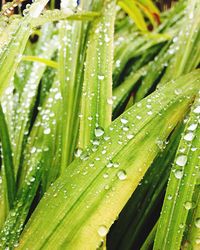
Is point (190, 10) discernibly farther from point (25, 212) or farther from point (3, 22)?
point (25, 212)

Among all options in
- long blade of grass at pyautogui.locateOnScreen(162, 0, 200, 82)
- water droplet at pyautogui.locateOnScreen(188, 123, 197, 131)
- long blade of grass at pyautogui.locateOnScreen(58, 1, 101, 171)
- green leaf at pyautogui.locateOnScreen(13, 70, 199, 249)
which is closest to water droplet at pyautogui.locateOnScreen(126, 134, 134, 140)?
green leaf at pyautogui.locateOnScreen(13, 70, 199, 249)

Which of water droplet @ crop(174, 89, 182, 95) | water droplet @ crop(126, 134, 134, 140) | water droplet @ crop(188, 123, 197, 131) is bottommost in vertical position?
water droplet @ crop(188, 123, 197, 131)

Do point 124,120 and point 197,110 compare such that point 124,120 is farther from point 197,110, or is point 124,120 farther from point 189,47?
point 189,47

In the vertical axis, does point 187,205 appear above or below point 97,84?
below

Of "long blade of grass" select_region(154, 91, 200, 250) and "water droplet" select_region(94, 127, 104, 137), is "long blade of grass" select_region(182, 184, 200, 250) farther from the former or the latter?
"water droplet" select_region(94, 127, 104, 137)

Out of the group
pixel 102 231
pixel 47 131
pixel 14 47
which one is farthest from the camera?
pixel 47 131

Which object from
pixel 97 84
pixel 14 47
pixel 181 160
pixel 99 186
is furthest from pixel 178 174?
pixel 14 47

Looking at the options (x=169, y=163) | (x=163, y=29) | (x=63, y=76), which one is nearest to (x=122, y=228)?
(x=169, y=163)
